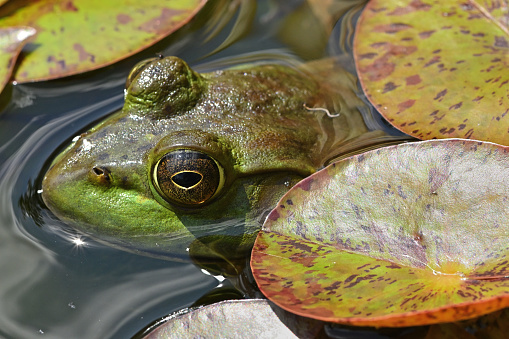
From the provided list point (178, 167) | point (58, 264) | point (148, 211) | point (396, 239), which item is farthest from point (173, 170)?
point (396, 239)

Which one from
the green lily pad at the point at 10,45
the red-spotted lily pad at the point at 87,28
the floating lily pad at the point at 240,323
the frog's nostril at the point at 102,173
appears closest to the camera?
the floating lily pad at the point at 240,323

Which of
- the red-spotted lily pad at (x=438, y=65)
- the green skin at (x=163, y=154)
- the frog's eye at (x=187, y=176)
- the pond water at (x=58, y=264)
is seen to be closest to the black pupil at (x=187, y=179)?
the frog's eye at (x=187, y=176)

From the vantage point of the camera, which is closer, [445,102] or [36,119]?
[445,102]

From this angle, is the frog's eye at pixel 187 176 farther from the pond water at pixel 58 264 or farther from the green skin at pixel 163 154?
the pond water at pixel 58 264

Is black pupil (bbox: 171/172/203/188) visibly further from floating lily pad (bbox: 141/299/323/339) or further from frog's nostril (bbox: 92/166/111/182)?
floating lily pad (bbox: 141/299/323/339)

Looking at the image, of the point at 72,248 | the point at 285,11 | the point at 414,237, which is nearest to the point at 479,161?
the point at 414,237

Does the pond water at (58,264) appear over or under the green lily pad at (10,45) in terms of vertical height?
under

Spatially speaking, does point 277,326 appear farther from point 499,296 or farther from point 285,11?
point 285,11

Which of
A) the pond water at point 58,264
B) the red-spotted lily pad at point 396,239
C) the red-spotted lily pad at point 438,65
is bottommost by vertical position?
the pond water at point 58,264
